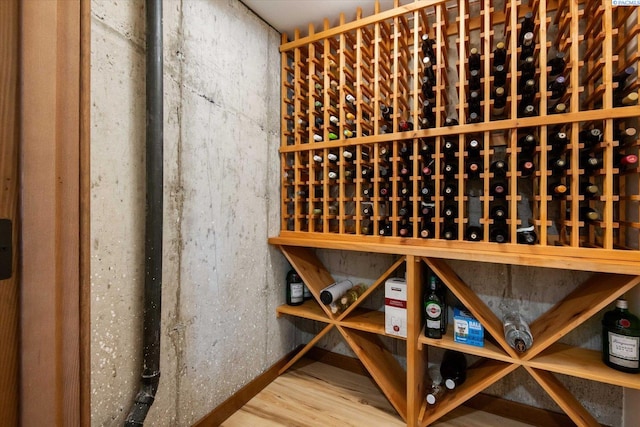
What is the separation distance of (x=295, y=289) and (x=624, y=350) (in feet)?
4.47

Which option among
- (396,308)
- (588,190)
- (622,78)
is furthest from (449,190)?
(622,78)

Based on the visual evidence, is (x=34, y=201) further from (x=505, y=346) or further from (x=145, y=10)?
(x=505, y=346)

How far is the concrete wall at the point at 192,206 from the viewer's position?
0.85m

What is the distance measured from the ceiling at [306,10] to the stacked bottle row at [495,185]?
0.69m

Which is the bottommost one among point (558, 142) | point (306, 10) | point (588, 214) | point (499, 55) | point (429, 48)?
point (588, 214)

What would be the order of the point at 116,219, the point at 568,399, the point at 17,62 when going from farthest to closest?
the point at 568,399 → the point at 116,219 → the point at 17,62

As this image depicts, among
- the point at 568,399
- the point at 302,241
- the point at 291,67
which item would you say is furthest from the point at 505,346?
the point at 291,67

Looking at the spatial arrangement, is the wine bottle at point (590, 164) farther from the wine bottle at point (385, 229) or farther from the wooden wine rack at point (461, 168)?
the wine bottle at point (385, 229)

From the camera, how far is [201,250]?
1141mm

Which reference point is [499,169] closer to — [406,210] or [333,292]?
[406,210]

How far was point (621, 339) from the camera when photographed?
3.18 ft

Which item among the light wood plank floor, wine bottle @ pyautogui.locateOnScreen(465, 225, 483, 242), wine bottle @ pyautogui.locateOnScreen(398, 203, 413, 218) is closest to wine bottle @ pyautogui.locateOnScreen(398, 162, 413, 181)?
wine bottle @ pyautogui.locateOnScreen(398, 203, 413, 218)

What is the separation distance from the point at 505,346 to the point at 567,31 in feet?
4.24

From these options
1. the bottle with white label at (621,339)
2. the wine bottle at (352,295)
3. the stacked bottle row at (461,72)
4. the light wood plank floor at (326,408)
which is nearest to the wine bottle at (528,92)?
the stacked bottle row at (461,72)
